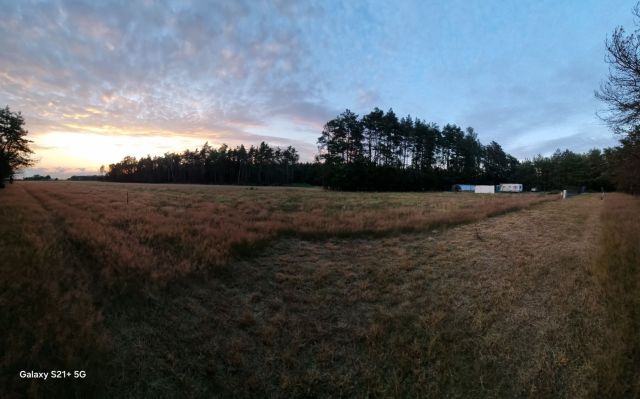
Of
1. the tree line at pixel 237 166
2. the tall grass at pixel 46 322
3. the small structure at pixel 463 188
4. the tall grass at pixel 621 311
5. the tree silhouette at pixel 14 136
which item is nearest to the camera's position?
the tall grass at pixel 46 322

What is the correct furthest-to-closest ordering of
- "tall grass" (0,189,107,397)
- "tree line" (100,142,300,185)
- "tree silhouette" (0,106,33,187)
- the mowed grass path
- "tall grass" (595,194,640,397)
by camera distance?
"tree line" (100,142,300,185) → "tree silhouette" (0,106,33,187) → the mowed grass path → "tall grass" (595,194,640,397) → "tall grass" (0,189,107,397)

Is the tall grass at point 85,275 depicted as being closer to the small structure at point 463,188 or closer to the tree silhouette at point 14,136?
the tree silhouette at point 14,136

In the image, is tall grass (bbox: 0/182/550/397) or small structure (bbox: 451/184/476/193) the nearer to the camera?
tall grass (bbox: 0/182/550/397)

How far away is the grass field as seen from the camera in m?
3.93

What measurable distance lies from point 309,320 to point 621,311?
228 inches

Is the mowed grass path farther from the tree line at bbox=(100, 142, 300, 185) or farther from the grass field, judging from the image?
the tree line at bbox=(100, 142, 300, 185)

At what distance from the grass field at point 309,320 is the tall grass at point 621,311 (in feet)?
0.09

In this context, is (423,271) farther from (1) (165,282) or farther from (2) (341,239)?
(1) (165,282)

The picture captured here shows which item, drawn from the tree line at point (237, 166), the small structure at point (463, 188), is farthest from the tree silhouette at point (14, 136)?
the small structure at point (463, 188)

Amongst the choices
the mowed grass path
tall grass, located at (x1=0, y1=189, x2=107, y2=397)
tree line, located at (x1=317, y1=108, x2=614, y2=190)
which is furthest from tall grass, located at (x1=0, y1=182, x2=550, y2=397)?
tree line, located at (x1=317, y1=108, x2=614, y2=190)

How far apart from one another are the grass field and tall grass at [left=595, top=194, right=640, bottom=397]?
0.03m

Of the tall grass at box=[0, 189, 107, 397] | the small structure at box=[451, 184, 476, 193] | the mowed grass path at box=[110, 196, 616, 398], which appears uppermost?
the small structure at box=[451, 184, 476, 193]

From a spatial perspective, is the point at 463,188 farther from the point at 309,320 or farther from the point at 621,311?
the point at 309,320

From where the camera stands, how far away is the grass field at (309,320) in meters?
3.93
